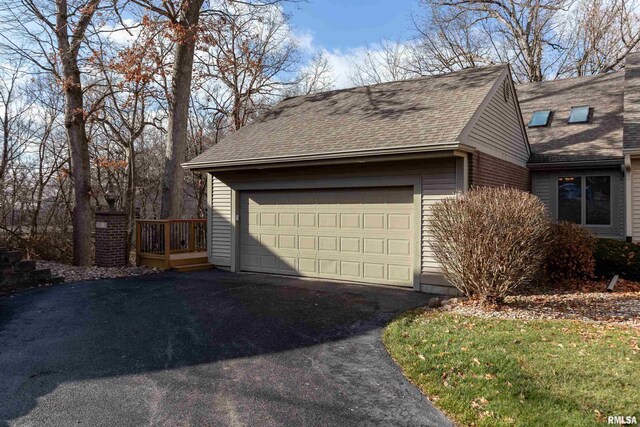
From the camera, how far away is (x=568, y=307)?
6.64 metres

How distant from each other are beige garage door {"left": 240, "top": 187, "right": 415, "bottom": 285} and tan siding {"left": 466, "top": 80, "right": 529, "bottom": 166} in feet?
5.88

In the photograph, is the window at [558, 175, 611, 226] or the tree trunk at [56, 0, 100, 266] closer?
the window at [558, 175, 611, 226]

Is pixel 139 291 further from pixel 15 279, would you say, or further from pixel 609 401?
pixel 609 401

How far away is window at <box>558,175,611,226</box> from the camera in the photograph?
38.1 feet

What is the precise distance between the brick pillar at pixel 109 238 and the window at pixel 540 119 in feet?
41.0

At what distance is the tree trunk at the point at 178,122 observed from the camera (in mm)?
12570

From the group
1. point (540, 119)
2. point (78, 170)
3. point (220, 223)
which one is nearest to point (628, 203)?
point (540, 119)

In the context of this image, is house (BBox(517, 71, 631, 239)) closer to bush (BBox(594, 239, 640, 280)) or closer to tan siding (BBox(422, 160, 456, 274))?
bush (BBox(594, 239, 640, 280))

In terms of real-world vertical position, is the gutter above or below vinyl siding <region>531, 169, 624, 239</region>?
above

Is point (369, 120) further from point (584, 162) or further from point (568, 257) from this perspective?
point (584, 162)

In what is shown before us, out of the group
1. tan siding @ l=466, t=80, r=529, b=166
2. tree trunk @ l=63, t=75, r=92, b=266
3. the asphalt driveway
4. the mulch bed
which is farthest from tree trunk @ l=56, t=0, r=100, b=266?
tan siding @ l=466, t=80, r=529, b=166

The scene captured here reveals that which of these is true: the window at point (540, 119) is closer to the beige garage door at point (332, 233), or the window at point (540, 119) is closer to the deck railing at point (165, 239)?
the beige garage door at point (332, 233)

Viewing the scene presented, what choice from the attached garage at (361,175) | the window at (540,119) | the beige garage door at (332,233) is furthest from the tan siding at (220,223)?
the window at (540,119)

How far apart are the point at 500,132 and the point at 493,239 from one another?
4.37 meters
